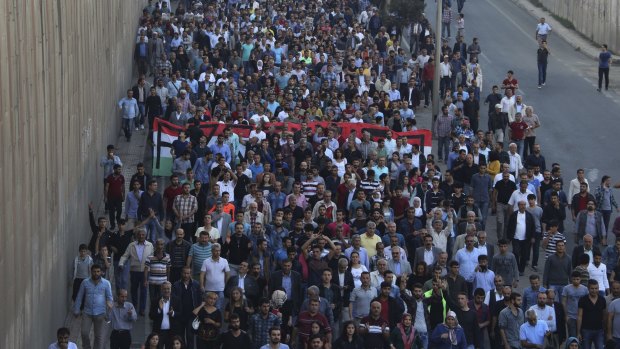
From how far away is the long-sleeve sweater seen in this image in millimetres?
22016

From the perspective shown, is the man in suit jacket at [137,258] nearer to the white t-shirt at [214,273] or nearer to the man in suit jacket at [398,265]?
the white t-shirt at [214,273]

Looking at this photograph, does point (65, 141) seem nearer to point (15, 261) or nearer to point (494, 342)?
point (15, 261)

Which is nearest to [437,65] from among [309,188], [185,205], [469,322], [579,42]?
[309,188]

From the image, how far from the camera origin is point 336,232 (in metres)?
22.6

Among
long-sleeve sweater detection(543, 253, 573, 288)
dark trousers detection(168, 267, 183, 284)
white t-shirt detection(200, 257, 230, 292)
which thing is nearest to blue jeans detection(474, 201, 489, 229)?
long-sleeve sweater detection(543, 253, 573, 288)

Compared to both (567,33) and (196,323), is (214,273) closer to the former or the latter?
(196,323)

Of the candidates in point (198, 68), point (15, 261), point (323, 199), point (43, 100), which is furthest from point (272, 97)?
point (15, 261)

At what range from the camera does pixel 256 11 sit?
4531 centimetres

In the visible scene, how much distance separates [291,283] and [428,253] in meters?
2.27

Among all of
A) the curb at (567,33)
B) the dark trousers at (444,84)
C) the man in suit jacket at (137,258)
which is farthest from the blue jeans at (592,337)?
the curb at (567,33)

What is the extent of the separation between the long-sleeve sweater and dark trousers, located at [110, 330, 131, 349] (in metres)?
6.01

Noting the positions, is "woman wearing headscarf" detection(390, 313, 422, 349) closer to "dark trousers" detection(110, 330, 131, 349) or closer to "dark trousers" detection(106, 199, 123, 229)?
"dark trousers" detection(110, 330, 131, 349)

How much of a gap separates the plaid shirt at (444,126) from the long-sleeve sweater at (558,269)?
9.23 metres

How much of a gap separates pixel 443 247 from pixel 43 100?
20.6ft
